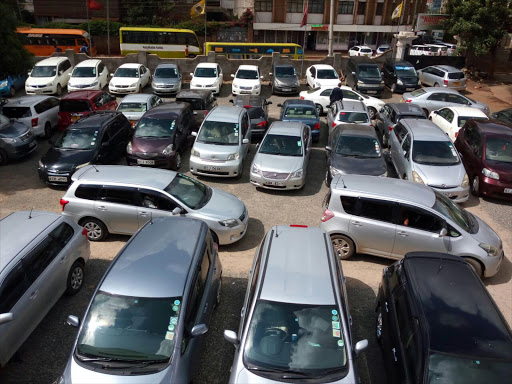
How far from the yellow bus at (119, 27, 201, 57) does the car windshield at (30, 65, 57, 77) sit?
11.8 meters

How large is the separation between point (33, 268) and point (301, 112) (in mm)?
11770

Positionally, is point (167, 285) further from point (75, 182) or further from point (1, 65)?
point (1, 65)

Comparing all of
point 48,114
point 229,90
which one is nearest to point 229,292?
point 48,114

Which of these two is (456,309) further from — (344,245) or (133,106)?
(133,106)

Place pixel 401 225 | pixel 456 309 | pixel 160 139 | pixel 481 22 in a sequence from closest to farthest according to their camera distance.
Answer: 1. pixel 456 309
2. pixel 401 225
3. pixel 160 139
4. pixel 481 22

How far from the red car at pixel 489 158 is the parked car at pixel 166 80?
14101mm

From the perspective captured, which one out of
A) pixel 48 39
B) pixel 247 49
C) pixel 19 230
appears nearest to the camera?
pixel 19 230

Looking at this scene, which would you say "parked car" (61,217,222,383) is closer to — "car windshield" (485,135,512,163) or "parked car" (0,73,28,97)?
"car windshield" (485,135,512,163)

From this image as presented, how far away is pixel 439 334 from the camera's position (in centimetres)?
503

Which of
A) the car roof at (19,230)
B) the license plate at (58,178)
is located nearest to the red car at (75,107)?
the license plate at (58,178)

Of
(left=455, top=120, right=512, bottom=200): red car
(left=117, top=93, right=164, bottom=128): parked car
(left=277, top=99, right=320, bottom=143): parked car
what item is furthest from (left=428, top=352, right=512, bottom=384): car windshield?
(left=117, top=93, right=164, bottom=128): parked car

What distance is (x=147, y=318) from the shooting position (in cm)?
521

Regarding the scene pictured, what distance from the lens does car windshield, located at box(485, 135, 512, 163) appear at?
468 inches

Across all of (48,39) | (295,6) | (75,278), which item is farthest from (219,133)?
(295,6)
